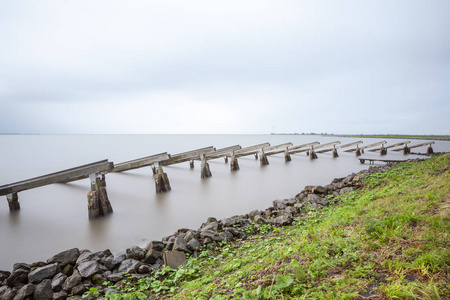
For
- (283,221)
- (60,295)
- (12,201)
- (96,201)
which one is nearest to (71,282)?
(60,295)

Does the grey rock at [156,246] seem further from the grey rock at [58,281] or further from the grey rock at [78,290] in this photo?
the grey rock at [58,281]

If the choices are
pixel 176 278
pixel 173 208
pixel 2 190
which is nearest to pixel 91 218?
pixel 173 208

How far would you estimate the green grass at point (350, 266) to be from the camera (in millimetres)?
2379

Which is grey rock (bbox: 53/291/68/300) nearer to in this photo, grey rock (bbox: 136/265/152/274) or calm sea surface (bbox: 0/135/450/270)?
grey rock (bbox: 136/265/152/274)

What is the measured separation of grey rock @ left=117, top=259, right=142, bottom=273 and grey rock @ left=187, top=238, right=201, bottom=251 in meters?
1.12

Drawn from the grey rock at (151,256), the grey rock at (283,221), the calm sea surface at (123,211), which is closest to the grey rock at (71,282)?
the grey rock at (151,256)

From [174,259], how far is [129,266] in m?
0.91

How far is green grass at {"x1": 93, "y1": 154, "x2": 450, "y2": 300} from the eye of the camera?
2.38 meters

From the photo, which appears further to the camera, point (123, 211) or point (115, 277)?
point (123, 211)

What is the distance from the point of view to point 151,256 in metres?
4.96

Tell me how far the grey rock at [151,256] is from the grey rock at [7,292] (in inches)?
86.9

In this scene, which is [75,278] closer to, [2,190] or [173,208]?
[173,208]

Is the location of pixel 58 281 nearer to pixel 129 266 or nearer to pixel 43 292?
pixel 43 292

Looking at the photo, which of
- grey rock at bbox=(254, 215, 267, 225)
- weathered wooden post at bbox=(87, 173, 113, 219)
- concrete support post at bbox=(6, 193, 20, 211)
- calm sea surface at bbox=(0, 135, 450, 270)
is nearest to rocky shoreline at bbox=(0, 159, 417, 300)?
grey rock at bbox=(254, 215, 267, 225)
